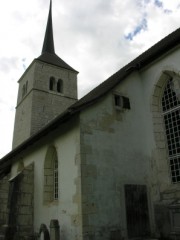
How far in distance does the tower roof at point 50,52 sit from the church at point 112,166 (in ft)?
57.2

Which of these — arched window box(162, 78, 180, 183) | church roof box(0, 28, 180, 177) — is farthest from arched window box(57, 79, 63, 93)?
arched window box(162, 78, 180, 183)

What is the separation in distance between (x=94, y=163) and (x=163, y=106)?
3421 millimetres

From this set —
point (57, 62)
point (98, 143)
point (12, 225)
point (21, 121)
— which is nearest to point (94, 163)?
point (98, 143)

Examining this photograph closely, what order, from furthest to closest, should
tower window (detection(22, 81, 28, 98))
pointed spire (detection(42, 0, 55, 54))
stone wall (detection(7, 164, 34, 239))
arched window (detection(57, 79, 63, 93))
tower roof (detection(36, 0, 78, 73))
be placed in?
pointed spire (detection(42, 0, 55, 54)) < tower roof (detection(36, 0, 78, 73)) < tower window (detection(22, 81, 28, 98)) < arched window (detection(57, 79, 63, 93)) < stone wall (detection(7, 164, 34, 239))

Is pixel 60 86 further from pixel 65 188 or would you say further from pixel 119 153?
pixel 65 188

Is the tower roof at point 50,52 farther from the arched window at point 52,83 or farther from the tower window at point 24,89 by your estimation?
the tower window at point 24,89

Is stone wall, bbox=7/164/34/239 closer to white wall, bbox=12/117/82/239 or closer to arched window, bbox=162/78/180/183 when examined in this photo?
white wall, bbox=12/117/82/239

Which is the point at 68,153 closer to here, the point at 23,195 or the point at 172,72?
the point at 23,195

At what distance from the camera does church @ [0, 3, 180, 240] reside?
808 centimetres

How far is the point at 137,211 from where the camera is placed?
8.60 m

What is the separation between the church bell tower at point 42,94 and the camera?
23547mm

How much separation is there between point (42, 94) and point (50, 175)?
15073 mm

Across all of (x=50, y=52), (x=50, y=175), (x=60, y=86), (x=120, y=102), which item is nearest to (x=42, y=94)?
(x=60, y=86)

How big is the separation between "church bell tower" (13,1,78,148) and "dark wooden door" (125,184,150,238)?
14964 mm
